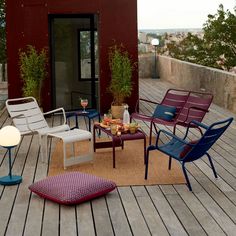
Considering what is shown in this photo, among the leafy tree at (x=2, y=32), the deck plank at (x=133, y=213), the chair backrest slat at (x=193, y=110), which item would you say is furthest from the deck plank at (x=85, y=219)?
the leafy tree at (x=2, y=32)

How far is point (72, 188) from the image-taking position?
5.23 m

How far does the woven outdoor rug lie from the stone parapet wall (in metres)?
→ 4.46

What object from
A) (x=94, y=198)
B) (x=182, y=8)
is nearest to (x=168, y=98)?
(x=94, y=198)

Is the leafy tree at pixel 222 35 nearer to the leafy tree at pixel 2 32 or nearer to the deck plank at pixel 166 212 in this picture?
the leafy tree at pixel 2 32

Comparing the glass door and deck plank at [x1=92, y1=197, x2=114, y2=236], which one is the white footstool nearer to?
deck plank at [x1=92, y1=197, x2=114, y2=236]

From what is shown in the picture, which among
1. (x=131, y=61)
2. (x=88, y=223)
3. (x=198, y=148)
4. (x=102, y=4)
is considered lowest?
(x=88, y=223)

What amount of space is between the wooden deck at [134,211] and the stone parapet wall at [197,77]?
531 cm

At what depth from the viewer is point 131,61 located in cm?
1106

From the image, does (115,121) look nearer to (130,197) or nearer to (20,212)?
(130,197)

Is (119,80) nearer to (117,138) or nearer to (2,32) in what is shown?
(117,138)

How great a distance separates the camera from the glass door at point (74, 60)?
1134cm

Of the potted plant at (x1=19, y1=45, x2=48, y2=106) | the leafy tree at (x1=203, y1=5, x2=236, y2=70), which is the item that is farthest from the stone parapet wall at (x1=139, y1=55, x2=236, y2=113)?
the leafy tree at (x1=203, y1=5, x2=236, y2=70)

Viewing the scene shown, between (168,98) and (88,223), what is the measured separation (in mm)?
4596

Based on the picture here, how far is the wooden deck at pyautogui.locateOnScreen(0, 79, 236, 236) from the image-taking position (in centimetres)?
452
